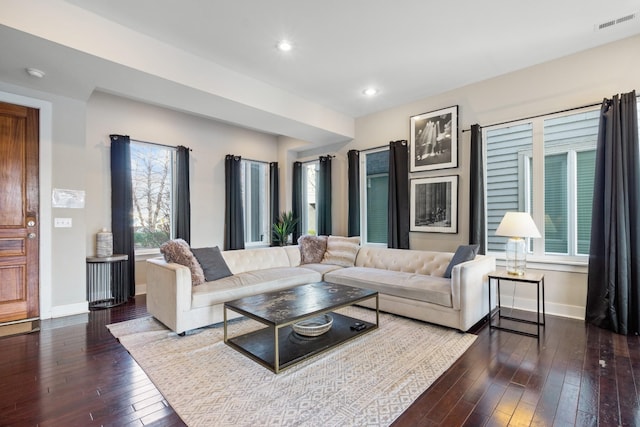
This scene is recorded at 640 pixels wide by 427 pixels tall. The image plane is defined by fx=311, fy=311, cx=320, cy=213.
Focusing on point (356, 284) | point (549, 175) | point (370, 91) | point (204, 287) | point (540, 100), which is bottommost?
point (356, 284)

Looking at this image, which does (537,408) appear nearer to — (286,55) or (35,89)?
(286,55)

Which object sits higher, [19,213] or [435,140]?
[435,140]

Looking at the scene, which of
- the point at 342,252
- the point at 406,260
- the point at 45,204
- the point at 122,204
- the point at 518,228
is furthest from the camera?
the point at 342,252

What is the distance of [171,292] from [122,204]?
2.18 m

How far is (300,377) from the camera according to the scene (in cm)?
225

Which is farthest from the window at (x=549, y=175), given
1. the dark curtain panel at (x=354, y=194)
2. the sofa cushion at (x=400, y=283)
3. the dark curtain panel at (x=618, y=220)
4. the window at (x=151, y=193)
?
the window at (x=151, y=193)

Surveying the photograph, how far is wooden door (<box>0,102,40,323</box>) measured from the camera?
3389 mm

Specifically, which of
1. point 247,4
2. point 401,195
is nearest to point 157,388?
point 247,4

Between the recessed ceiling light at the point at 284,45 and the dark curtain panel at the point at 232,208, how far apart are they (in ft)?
9.28

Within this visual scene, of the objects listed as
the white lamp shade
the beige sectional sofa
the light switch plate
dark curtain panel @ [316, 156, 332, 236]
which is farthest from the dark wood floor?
dark curtain panel @ [316, 156, 332, 236]

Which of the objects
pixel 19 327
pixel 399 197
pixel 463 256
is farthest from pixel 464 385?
pixel 19 327

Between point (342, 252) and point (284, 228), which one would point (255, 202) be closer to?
point (284, 228)

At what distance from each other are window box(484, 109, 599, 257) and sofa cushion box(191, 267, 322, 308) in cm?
271

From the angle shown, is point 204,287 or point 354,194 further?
point 354,194
